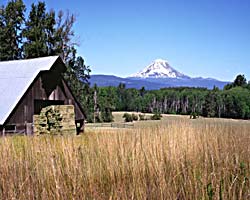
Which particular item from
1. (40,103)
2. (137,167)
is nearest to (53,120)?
(40,103)

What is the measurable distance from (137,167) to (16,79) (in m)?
13.1

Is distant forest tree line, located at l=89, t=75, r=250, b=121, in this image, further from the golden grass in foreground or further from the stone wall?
the golden grass in foreground

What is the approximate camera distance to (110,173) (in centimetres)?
411

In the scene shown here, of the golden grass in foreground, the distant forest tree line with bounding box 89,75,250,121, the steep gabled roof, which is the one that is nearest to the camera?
the golden grass in foreground

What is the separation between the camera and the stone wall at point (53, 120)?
1572 cm

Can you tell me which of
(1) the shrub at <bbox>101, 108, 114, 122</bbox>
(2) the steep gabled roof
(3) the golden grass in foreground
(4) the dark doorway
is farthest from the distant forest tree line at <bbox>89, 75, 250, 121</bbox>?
(3) the golden grass in foreground

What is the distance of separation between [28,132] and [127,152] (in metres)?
11.7

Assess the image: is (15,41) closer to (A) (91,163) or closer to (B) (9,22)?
(B) (9,22)

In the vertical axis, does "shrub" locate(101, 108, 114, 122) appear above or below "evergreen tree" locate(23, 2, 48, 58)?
below

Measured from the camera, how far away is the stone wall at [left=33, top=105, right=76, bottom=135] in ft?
51.6

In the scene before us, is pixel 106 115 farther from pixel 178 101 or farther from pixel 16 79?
pixel 16 79

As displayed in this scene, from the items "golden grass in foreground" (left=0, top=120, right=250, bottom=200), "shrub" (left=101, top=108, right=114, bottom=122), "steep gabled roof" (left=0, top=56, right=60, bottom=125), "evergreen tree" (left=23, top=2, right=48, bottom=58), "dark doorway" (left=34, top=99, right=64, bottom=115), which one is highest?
"evergreen tree" (left=23, top=2, right=48, bottom=58)

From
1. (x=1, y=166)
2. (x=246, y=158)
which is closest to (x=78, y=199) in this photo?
(x=1, y=166)

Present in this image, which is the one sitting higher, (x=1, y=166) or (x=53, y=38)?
(x=53, y=38)
